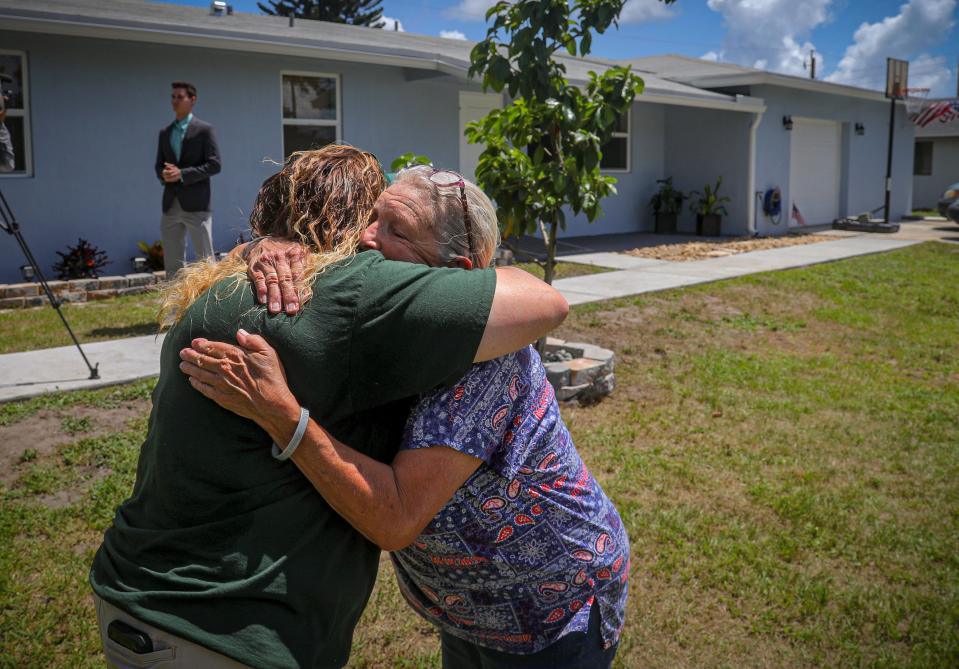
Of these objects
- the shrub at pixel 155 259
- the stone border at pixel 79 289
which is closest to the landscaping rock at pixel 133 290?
the stone border at pixel 79 289

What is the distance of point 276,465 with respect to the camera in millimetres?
1391

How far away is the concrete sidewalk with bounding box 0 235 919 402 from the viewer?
555cm

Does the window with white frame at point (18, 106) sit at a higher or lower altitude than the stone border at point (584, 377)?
higher

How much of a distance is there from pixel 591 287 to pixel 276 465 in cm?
866

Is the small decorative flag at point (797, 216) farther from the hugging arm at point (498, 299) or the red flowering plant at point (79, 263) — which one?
the hugging arm at point (498, 299)

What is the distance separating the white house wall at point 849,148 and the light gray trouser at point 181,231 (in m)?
13.1

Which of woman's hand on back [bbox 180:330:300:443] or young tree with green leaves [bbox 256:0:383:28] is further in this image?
young tree with green leaves [bbox 256:0:383:28]

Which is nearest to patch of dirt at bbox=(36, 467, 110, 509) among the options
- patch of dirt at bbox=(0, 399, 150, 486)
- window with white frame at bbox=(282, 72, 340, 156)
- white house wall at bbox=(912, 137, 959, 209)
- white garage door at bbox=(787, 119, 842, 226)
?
patch of dirt at bbox=(0, 399, 150, 486)

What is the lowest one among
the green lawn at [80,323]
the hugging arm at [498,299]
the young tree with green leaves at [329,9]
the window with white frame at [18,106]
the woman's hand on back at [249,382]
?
the green lawn at [80,323]

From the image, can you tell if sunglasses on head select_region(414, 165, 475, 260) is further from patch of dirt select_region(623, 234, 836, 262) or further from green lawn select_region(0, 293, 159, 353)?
patch of dirt select_region(623, 234, 836, 262)

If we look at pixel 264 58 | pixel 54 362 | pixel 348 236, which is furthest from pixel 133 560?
pixel 264 58

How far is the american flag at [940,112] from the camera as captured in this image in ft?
82.8

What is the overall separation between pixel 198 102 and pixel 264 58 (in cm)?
113

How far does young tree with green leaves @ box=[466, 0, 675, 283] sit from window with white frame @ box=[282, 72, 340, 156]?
691 cm
